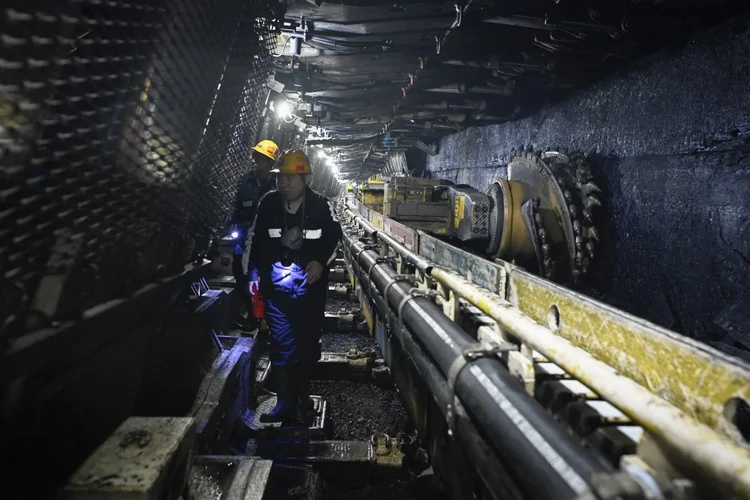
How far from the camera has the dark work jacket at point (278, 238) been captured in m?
3.71

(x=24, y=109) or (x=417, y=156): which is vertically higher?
(x=417, y=156)

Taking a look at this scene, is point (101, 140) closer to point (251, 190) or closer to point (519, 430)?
point (519, 430)

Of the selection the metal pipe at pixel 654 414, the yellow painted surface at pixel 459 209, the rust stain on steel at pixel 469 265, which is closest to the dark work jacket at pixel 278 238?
the rust stain on steel at pixel 469 265

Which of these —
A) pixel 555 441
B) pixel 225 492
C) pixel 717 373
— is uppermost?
pixel 717 373

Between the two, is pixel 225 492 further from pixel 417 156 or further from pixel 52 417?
pixel 417 156

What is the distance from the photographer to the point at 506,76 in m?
5.21

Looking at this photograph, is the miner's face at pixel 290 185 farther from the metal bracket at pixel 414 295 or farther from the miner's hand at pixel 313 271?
the metal bracket at pixel 414 295

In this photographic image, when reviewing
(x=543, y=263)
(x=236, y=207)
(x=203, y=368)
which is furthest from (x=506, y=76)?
(x=203, y=368)

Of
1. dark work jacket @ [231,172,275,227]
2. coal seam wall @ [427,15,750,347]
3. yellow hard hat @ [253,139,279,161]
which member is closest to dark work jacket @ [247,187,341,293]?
dark work jacket @ [231,172,275,227]

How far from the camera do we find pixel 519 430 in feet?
3.56

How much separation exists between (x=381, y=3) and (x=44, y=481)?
4.35 m

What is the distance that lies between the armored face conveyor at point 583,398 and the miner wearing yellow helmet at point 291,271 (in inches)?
76.8

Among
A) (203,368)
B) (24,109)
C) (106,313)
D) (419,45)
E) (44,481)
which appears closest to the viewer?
(24,109)

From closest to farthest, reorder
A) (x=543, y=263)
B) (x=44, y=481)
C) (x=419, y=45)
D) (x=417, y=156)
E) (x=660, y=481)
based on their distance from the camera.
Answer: (x=660, y=481), (x=44, y=481), (x=543, y=263), (x=419, y=45), (x=417, y=156)
